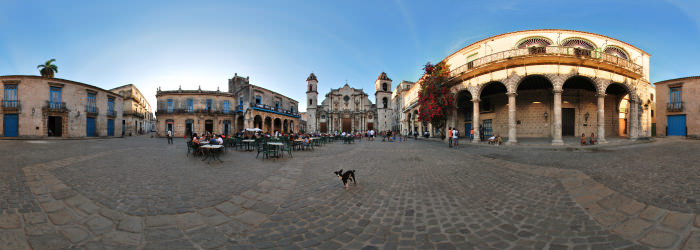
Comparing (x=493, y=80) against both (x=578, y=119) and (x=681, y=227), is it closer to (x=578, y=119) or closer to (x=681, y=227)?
(x=578, y=119)

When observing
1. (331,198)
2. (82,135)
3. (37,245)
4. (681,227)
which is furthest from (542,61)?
(82,135)

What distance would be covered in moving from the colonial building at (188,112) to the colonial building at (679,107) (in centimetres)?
4710

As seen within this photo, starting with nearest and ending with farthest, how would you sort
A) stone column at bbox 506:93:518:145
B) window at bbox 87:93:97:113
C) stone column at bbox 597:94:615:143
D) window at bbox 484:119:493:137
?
stone column at bbox 597:94:615:143
stone column at bbox 506:93:518:145
window at bbox 484:119:493:137
window at bbox 87:93:97:113

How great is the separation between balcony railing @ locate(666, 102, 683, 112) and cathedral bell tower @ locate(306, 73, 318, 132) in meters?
42.2

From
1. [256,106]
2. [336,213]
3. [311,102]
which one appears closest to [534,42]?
[336,213]

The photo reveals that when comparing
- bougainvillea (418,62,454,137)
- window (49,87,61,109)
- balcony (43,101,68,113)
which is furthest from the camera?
window (49,87,61,109)

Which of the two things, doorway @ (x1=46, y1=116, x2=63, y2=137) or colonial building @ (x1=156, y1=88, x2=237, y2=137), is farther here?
colonial building @ (x1=156, y1=88, x2=237, y2=137)

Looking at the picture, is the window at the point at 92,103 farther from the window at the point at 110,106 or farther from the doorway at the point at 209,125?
the doorway at the point at 209,125

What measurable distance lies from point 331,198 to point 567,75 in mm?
17076

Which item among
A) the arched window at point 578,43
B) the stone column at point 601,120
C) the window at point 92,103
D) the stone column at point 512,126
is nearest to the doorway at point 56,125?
the window at point 92,103

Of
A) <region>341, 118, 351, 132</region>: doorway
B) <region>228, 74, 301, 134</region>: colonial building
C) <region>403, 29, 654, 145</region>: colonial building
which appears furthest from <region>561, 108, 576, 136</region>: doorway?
<region>341, 118, 351, 132</region>: doorway

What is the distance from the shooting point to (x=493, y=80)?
567 inches

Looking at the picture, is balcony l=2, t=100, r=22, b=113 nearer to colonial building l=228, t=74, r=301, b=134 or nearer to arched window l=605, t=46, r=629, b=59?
colonial building l=228, t=74, r=301, b=134

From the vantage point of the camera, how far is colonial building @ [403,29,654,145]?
42.8 ft
